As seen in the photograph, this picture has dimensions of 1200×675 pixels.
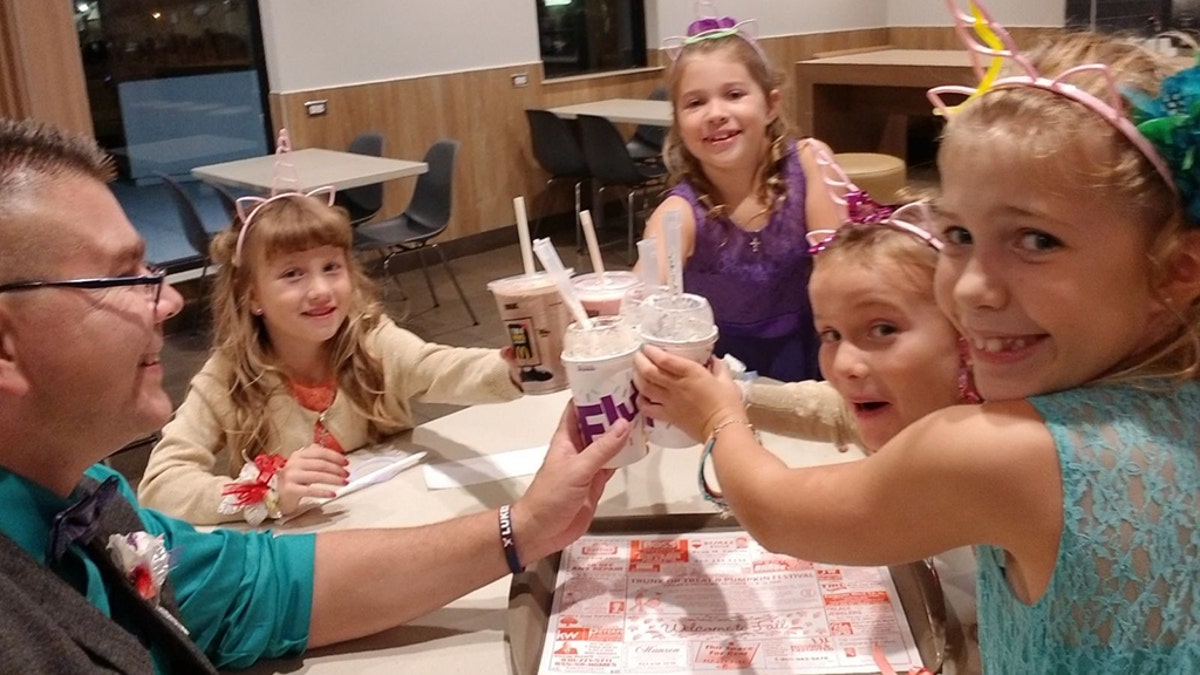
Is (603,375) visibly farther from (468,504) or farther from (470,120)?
(470,120)

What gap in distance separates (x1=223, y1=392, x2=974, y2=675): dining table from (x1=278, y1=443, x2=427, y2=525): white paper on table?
0.01 meters

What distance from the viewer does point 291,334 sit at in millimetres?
1949

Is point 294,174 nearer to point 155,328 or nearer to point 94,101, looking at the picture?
point 155,328

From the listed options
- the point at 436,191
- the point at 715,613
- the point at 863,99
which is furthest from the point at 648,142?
the point at 715,613

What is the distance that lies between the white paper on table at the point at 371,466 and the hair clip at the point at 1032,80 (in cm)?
113

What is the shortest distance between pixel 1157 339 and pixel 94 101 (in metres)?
6.16

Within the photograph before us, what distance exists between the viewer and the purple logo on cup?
→ 1.32 m

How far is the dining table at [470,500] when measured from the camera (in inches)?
48.4

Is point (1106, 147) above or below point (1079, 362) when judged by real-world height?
above

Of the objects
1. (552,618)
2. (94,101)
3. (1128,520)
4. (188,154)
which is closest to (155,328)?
(552,618)

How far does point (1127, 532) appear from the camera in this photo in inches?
31.3

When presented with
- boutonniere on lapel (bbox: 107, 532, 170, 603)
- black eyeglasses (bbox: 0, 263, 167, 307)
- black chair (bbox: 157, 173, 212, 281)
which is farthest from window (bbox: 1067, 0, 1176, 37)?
boutonniere on lapel (bbox: 107, 532, 170, 603)

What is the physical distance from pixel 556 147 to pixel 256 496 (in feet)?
18.4

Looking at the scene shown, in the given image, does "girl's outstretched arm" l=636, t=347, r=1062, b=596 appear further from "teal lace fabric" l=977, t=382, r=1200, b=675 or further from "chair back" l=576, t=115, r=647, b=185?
"chair back" l=576, t=115, r=647, b=185
